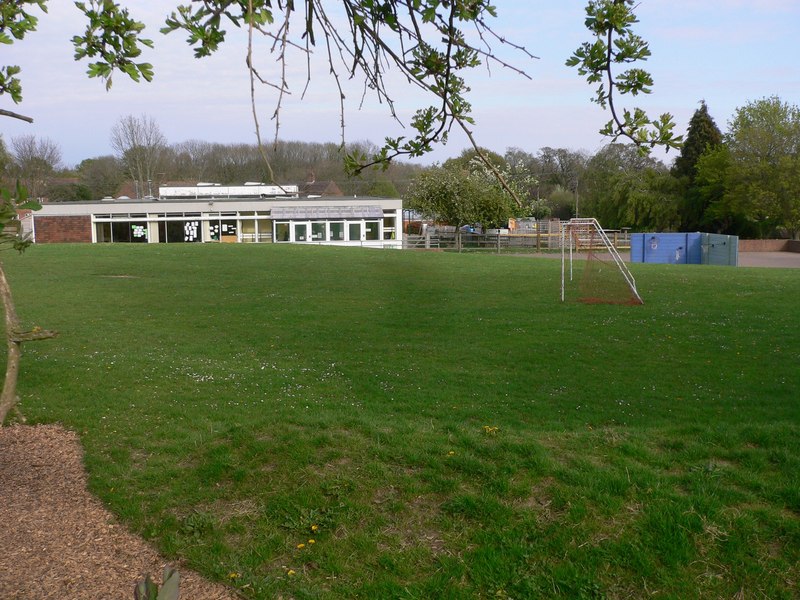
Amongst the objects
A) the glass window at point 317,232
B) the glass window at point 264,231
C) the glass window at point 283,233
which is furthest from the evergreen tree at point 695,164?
the glass window at point 264,231

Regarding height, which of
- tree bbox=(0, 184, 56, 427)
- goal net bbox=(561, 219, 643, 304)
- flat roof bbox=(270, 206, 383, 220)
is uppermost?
flat roof bbox=(270, 206, 383, 220)

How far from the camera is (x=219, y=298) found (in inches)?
783

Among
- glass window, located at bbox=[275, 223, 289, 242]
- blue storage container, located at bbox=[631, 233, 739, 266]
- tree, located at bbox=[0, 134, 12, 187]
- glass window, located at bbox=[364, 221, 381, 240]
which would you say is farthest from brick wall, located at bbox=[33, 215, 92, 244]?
→ tree, located at bbox=[0, 134, 12, 187]

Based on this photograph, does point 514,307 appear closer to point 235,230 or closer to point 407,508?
point 407,508

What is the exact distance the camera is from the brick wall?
51.6m

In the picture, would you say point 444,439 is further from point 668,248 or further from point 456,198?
point 456,198

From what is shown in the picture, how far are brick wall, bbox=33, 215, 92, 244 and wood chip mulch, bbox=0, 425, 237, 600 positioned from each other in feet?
160

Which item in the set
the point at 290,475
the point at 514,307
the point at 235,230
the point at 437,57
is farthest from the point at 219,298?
the point at 235,230

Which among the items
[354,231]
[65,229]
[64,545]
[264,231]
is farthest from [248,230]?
[64,545]

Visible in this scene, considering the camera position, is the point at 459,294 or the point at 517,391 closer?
the point at 517,391

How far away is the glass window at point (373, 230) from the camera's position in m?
52.2

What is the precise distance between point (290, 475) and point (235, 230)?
48.6m

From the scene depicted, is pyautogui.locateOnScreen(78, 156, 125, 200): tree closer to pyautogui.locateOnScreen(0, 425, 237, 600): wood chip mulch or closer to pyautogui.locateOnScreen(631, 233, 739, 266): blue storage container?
pyautogui.locateOnScreen(631, 233, 739, 266): blue storage container

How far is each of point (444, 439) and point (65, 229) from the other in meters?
51.5
